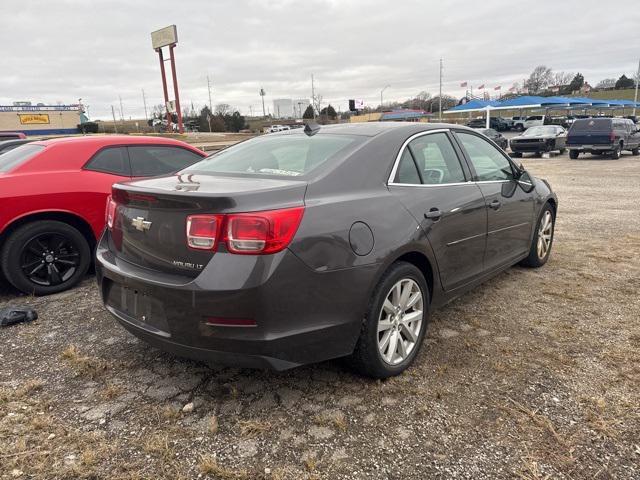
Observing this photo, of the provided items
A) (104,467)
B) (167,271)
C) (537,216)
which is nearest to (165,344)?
(167,271)

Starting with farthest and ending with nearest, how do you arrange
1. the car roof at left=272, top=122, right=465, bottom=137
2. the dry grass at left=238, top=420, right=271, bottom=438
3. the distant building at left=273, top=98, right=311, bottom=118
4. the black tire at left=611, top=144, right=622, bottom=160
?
1. the distant building at left=273, top=98, right=311, bottom=118
2. the black tire at left=611, top=144, right=622, bottom=160
3. the car roof at left=272, top=122, right=465, bottom=137
4. the dry grass at left=238, top=420, right=271, bottom=438

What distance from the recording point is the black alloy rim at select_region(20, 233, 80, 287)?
4.59 metres

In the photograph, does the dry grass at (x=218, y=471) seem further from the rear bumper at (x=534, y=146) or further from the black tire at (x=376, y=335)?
the rear bumper at (x=534, y=146)

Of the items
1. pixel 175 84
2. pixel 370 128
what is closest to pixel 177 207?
pixel 370 128

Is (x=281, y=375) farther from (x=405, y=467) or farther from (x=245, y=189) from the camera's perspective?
(x=245, y=189)

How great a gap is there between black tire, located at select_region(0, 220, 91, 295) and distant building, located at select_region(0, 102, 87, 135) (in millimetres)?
76144

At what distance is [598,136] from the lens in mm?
19250

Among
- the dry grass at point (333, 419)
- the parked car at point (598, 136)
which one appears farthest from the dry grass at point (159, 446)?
the parked car at point (598, 136)

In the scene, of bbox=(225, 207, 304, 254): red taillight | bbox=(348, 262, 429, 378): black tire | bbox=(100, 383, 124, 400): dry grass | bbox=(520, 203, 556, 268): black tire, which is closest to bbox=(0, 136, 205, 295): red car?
bbox=(100, 383, 124, 400): dry grass

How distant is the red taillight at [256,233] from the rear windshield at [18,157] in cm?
349

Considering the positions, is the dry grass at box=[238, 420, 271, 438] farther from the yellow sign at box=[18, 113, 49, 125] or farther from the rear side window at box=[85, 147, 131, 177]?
the yellow sign at box=[18, 113, 49, 125]

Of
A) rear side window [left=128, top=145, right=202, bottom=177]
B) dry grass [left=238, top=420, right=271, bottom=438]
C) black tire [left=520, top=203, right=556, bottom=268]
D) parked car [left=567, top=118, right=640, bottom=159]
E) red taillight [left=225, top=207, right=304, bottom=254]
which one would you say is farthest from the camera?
parked car [left=567, top=118, right=640, bottom=159]

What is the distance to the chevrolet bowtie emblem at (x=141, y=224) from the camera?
2.70 meters

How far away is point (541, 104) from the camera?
4306 cm
